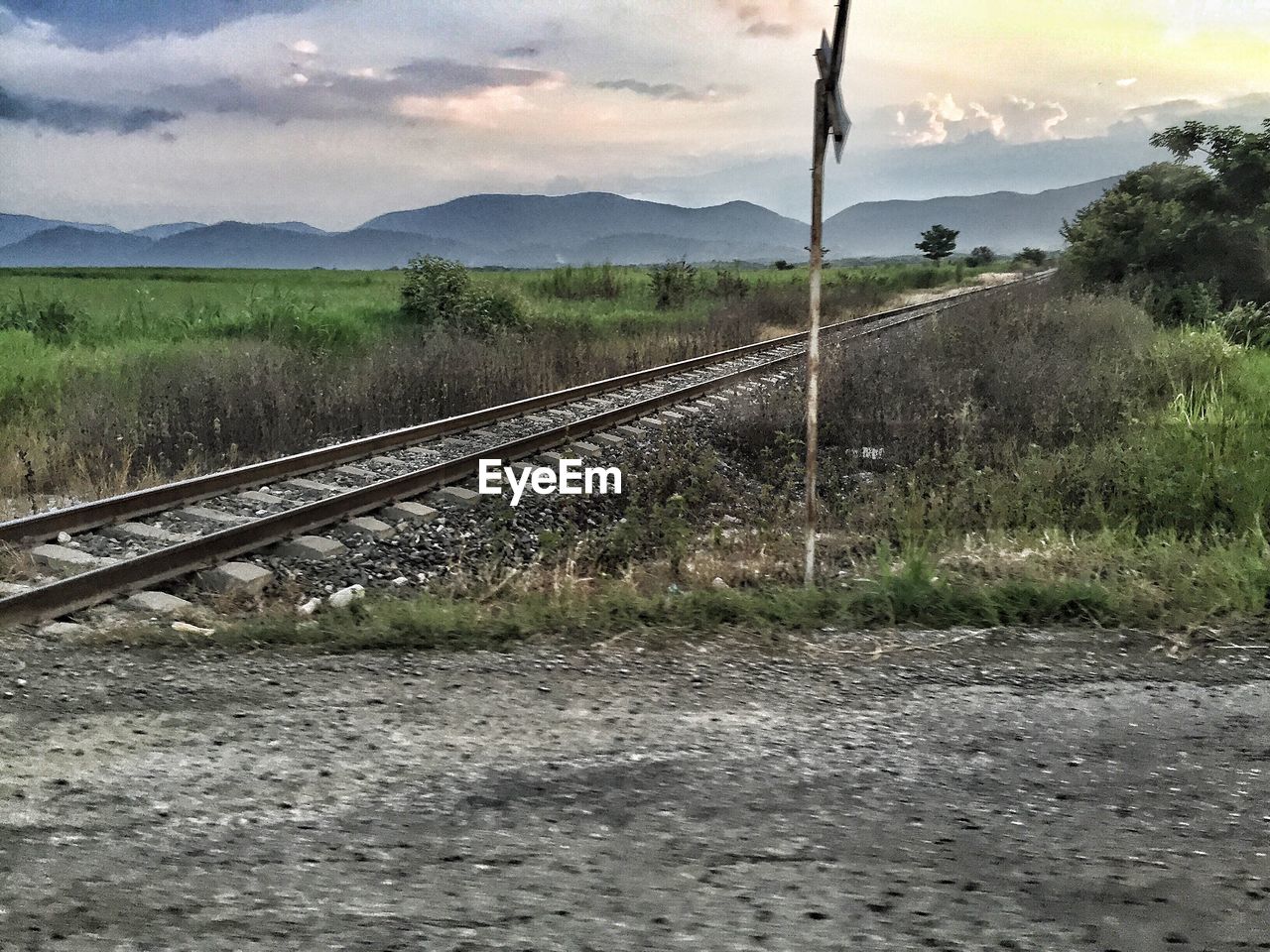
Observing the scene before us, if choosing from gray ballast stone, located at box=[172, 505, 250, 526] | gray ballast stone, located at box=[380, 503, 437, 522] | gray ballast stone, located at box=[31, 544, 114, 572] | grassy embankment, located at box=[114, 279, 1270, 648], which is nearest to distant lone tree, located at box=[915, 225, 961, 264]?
grassy embankment, located at box=[114, 279, 1270, 648]

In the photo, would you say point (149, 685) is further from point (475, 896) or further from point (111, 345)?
point (111, 345)

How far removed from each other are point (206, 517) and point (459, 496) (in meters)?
2.01

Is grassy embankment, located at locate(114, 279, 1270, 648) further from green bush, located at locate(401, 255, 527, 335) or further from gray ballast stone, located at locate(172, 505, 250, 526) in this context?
green bush, located at locate(401, 255, 527, 335)

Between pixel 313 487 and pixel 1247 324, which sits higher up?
pixel 1247 324

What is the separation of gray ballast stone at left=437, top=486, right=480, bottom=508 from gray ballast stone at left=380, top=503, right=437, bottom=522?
373 millimetres

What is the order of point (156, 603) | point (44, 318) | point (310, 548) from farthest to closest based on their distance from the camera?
1. point (44, 318)
2. point (310, 548)
3. point (156, 603)

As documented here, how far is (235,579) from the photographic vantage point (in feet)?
20.9

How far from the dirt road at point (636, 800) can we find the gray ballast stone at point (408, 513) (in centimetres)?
306

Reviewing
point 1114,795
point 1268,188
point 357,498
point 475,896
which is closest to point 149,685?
point 475,896

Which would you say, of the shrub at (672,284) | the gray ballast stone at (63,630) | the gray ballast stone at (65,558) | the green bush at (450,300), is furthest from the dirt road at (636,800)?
the shrub at (672,284)

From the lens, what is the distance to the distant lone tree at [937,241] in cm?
10794

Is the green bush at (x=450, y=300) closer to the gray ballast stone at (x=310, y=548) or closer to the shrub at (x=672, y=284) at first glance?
the shrub at (x=672, y=284)

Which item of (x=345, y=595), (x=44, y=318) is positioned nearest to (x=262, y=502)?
(x=345, y=595)

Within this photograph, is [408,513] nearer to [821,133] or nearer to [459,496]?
[459,496]
